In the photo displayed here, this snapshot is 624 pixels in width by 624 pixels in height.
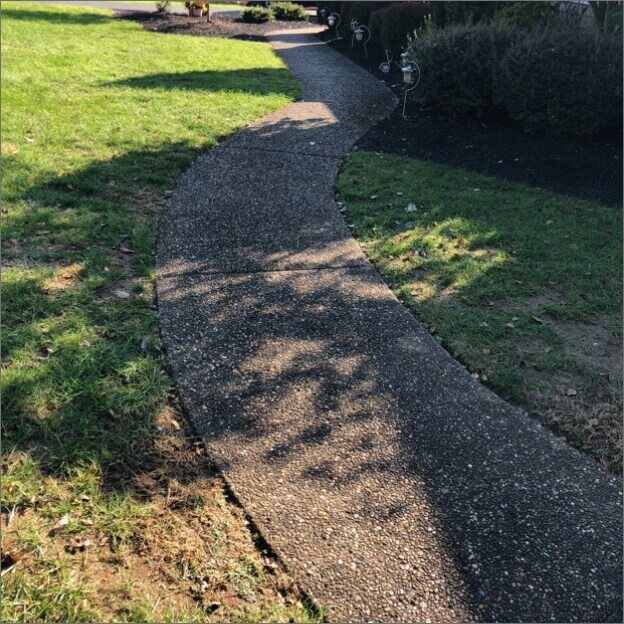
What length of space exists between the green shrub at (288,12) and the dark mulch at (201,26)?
1780mm

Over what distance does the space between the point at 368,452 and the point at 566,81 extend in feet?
22.1

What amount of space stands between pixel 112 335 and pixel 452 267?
2.78 meters

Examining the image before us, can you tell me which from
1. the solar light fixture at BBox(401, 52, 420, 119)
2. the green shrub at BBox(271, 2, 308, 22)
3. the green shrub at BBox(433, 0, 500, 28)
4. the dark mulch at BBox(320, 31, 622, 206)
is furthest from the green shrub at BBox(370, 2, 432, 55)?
the green shrub at BBox(271, 2, 308, 22)

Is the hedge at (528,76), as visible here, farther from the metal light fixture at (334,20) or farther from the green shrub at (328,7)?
the green shrub at (328,7)

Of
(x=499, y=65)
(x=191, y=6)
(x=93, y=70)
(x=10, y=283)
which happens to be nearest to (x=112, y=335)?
(x=10, y=283)

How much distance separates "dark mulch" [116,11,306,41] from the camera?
55.8 feet

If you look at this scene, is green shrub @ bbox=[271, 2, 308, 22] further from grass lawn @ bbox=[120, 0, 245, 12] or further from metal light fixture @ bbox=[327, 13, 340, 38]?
metal light fixture @ bbox=[327, 13, 340, 38]

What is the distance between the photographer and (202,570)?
2539 millimetres

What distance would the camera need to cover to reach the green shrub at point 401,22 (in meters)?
12.3

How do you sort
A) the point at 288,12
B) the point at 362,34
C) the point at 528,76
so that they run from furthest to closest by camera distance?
1. the point at 288,12
2. the point at 362,34
3. the point at 528,76

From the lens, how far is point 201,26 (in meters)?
17.8

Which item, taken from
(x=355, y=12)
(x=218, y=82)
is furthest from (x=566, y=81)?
(x=355, y=12)

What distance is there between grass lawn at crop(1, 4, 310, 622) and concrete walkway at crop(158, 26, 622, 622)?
0.19 meters

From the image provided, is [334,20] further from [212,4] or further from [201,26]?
[212,4]
